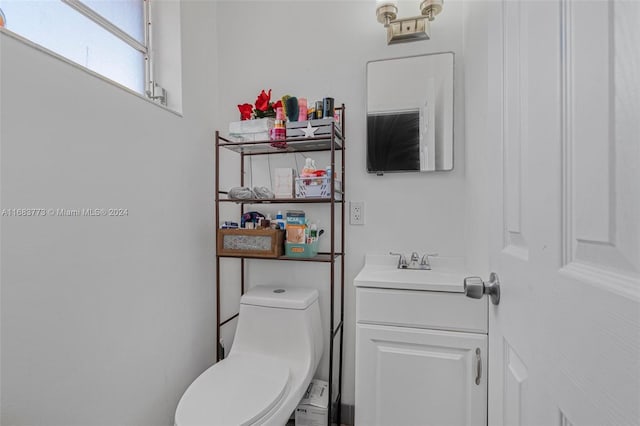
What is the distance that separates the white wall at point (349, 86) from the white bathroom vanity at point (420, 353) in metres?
0.36

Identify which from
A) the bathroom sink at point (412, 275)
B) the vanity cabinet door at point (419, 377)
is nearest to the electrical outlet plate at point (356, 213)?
the bathroom sink at point (412, 275)

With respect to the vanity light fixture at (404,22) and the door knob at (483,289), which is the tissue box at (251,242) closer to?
the door knob at (483,289)

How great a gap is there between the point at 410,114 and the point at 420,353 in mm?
1078

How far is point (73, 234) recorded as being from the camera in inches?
36.3

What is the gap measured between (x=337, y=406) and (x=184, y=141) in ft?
5.05

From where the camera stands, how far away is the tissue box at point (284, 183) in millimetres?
1424

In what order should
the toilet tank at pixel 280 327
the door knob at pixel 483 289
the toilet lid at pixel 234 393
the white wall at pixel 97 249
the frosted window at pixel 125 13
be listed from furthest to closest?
the toilet tank at pixel 280 327, the frosted window at pixel 125 13, the toilet lid at pixel 234 393, the white wall at pixel 97 249, the door knob at pixel 483 289

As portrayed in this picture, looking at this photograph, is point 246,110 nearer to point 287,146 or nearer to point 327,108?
point 287,146

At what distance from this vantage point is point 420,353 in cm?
109

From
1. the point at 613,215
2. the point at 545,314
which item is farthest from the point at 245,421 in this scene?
the point at 613,215

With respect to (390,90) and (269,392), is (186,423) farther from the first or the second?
(390,90)

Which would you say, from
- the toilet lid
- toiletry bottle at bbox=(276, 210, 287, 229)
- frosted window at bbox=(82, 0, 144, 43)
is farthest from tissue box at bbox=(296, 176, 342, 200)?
frosted window at bbox=(82, 0, 144, 43)

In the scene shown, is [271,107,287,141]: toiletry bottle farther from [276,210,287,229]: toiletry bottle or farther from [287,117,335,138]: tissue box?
[276,210,287,229]: toiletry bottle

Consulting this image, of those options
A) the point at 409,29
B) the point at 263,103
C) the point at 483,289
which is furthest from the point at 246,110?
the point at 483,289
